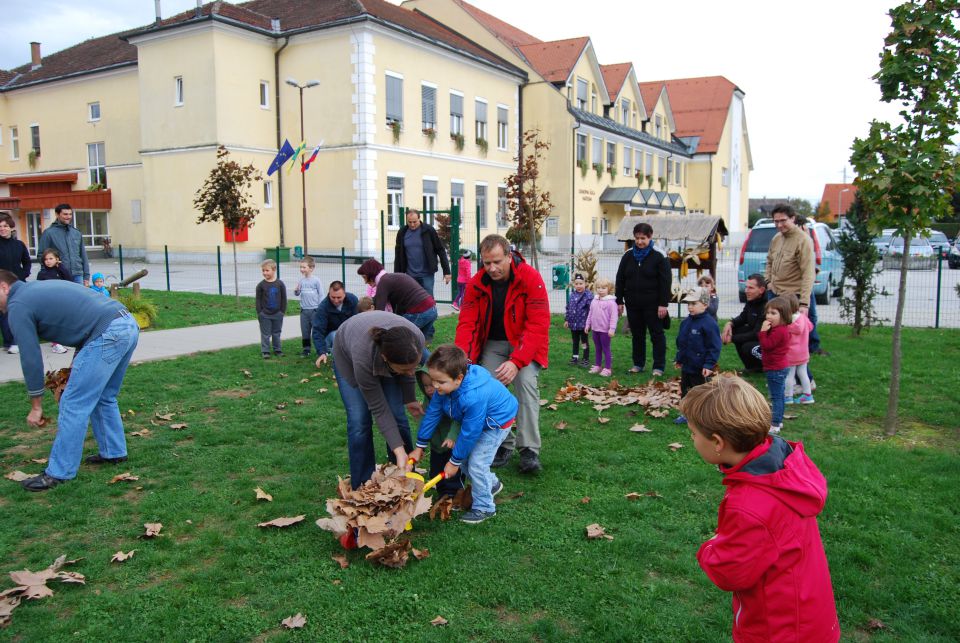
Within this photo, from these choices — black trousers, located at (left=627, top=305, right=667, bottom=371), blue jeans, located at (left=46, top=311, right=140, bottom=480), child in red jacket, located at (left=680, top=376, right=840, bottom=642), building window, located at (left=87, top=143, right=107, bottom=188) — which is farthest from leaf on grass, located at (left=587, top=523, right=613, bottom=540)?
building window, located at (left=87, top=143, right=107, bottom=188)

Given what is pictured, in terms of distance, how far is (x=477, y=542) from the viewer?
14.7 ft

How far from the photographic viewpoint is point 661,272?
9.29 meters

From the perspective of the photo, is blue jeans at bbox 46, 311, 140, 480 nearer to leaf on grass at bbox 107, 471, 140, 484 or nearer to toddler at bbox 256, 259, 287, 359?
leaf on grass at bbox 107, 471, 140, 484

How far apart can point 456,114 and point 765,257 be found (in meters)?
24.7

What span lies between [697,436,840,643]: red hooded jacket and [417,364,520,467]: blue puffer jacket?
2.18 metres

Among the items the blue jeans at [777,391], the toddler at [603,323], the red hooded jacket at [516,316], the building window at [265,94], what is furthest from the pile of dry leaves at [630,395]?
the building window at [265,94]

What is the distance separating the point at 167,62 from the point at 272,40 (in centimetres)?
475

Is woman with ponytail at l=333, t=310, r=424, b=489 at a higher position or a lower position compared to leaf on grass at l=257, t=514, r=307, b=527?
higher

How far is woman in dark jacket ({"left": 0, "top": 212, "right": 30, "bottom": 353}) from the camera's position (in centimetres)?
1048

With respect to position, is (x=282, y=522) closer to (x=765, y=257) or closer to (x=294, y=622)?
(x=294, y=622)

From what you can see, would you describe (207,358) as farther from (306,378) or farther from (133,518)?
(133,518)

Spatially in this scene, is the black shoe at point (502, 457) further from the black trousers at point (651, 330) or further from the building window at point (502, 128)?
the building window at point (502, 128)

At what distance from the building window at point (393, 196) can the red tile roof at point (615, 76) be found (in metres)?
22.3

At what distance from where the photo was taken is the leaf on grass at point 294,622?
3611 mm
